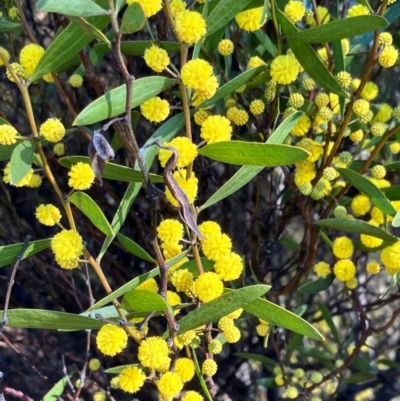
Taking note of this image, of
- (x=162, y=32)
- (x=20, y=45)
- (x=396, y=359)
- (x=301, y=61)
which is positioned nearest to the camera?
(x=301, y=61)

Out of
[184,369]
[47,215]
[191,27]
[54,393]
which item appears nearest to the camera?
[191,27]

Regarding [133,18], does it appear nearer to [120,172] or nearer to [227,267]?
[120,172]

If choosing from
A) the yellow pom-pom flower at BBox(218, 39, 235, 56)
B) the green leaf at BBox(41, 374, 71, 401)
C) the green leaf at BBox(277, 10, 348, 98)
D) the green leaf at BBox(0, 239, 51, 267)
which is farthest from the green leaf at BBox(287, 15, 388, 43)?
the green leaf at BBox(41, 374, 71, 401)

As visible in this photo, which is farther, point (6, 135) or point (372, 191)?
point (372, 191)

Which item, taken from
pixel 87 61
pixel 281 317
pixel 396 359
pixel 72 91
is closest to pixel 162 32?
pixel 87 61

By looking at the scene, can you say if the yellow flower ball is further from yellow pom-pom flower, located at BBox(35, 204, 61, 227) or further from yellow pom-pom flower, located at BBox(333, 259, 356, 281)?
yellow pom-pom flower, located at BBox(333, 259, 356, 281)

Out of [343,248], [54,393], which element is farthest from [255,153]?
[54,393]

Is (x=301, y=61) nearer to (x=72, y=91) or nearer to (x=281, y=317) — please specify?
(x=281, y=317)

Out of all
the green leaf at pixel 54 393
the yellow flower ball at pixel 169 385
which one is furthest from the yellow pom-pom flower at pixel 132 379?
the green leaf at pixel 54 393
